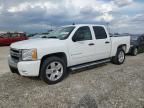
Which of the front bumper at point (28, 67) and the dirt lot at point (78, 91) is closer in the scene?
the dirt lot at point (78, 91)

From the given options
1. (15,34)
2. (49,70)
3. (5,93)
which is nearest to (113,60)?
(49,70)

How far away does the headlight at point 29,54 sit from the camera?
501 cm

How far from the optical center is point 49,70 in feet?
17.8

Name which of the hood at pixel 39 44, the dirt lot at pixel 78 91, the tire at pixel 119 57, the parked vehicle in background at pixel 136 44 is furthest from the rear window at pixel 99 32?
the parked vehicle in background at pixel 136 44

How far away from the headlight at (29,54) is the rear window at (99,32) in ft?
9.42

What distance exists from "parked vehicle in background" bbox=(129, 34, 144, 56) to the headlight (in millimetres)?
8519

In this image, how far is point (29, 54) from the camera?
5027mm

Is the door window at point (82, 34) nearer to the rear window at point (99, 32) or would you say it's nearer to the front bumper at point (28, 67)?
the rear window at point (99, 32)

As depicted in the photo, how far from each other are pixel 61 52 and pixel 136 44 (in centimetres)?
823

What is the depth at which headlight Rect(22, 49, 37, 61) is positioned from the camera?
501 centimetres

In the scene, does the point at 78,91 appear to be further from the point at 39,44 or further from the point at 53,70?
the point at 39,44

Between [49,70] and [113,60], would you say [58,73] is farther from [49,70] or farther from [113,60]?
[113,60]

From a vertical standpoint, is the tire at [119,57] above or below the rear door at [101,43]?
below

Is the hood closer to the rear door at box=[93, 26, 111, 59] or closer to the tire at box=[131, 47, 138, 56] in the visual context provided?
the rear door at box=[93, 26, 111, 59]
